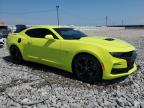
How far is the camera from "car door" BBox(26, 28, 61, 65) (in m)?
6.80

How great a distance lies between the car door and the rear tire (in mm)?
666

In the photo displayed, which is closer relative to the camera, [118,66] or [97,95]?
[97,95]

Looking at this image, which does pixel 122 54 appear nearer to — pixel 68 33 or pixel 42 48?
pixel 68 33

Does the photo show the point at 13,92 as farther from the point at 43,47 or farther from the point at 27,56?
the point at 27,56

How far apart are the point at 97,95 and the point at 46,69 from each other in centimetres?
272

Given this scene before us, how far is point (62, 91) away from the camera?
216 inches

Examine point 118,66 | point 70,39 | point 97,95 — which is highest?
point 70,39

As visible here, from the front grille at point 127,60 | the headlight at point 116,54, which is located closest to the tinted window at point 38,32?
the headlight at point 116,54

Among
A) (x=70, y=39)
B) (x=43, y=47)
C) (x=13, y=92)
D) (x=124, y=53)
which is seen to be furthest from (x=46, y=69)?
(x=124, y=53)

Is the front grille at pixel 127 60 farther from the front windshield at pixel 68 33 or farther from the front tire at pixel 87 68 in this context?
the front windshield at pixel 68 33

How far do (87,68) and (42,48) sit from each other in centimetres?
176

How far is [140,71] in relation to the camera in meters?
7.25

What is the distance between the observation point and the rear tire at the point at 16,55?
A: 841cm

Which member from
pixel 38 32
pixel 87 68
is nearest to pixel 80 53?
pixel 87 68
